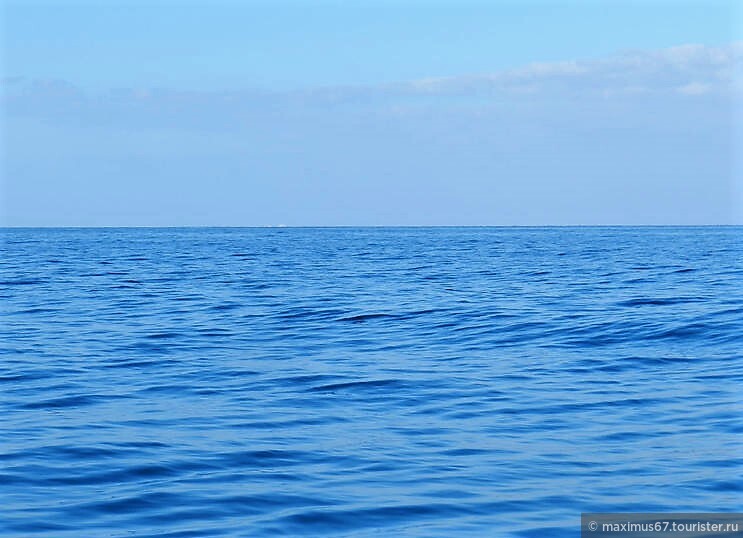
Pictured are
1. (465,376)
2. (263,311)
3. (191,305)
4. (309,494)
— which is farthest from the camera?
(191,305)

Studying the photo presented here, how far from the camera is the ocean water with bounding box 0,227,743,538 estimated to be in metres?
8.21

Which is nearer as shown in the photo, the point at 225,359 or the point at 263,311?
the point at 225,359

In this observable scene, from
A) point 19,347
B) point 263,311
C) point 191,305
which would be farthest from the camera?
point 191,305

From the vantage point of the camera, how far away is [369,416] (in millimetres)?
11898

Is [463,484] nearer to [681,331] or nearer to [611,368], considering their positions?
[611,368]

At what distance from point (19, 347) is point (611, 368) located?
11024 millimetres

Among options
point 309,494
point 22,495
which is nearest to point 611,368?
point 309,494

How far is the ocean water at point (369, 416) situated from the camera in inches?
323

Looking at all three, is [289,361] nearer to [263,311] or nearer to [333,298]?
[263,311]

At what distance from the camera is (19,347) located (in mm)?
18453

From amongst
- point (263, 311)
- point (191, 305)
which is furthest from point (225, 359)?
point (191, 305)

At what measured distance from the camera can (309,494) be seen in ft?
28.2

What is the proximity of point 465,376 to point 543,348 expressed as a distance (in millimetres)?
3290

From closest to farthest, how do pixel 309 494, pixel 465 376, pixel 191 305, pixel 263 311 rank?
pixel 309 494 → pixel 465 376 → pixel 263 311 → pixel 191 305
